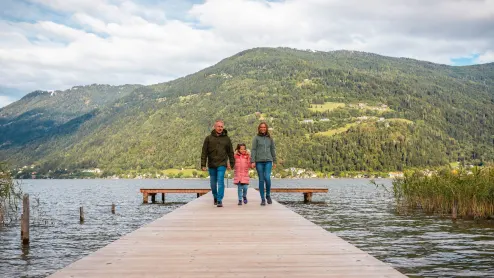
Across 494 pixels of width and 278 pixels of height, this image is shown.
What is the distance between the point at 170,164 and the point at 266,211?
171 m

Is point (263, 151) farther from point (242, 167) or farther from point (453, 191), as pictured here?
point (453, 191)

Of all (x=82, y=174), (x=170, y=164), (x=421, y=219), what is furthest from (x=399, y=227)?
(x=82, y=174)

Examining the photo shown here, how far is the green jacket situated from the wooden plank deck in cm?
416

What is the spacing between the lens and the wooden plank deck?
6.40 metres

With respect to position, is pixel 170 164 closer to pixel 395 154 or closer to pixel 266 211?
pixel 395 154

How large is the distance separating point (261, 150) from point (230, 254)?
8.06 meters

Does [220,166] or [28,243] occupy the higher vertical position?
[220,166]

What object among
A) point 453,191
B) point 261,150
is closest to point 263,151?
point 261,150

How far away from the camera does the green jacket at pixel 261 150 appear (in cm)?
1560

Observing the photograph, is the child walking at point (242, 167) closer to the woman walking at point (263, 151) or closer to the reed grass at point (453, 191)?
the woman walking at point (263, 151)

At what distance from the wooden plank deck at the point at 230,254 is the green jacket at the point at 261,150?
13.6 ft

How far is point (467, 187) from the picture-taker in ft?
71.7

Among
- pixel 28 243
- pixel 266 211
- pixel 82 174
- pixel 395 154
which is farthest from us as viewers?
pixel 82 174

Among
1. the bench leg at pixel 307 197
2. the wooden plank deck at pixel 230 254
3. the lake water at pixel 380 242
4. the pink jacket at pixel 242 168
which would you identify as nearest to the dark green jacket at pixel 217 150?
the pink jacket at pixel 242 168
